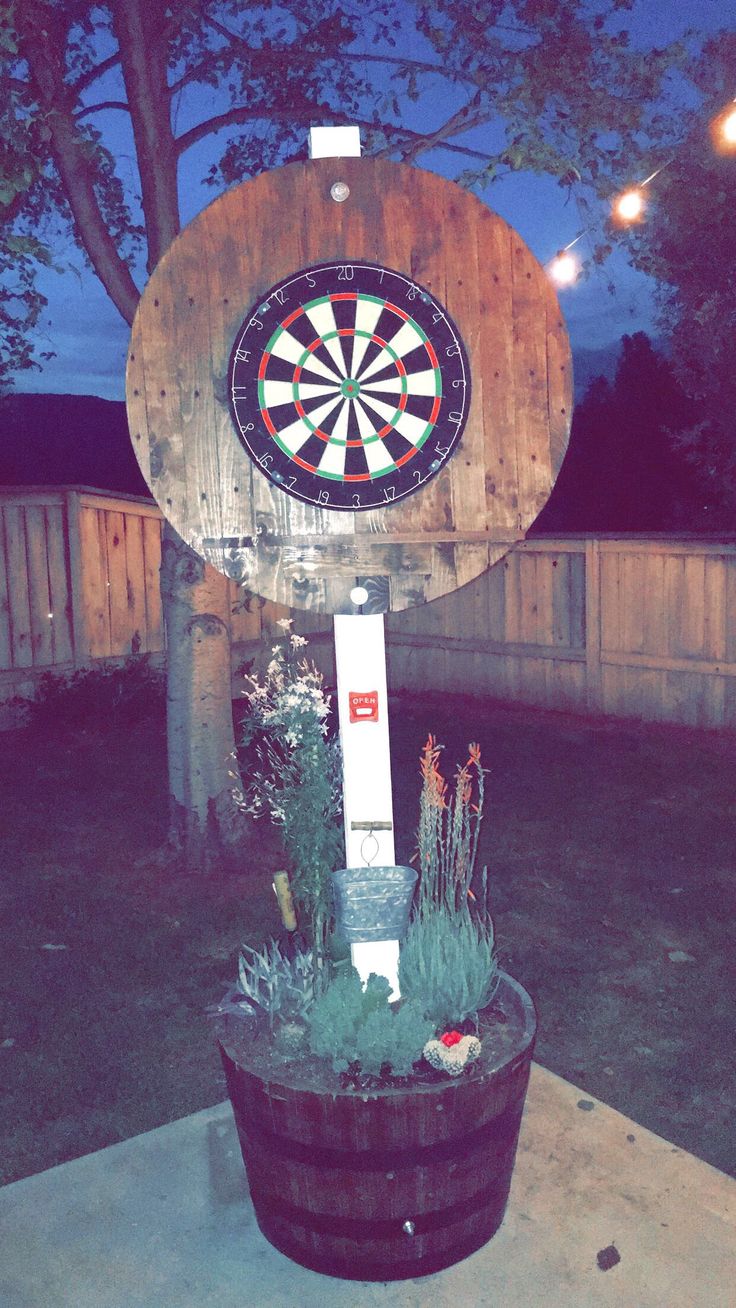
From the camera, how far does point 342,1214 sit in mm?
2805

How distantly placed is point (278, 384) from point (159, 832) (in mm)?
5192

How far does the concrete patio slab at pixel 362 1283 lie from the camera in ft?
9.40

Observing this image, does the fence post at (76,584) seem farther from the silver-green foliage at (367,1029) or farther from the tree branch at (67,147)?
the silver-green foliage at (367,1029)

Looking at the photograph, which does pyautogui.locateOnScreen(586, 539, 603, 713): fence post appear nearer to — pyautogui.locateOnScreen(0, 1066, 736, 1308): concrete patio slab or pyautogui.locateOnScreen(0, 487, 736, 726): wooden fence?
pyautogui.locateOnScreen(0, 487, 736, 726): wooden fence

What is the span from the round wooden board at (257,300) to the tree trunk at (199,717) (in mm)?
3501

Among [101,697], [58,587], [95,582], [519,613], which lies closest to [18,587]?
[58,587]

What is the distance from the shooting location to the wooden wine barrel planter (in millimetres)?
2697

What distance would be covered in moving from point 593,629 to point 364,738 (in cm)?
825

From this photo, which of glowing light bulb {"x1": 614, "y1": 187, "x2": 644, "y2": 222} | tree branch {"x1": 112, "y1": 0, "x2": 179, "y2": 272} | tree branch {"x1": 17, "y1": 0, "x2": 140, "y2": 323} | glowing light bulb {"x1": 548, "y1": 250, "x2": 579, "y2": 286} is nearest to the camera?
A: glowing light bulb {"x1": 548, "y1": 250, "x2": 579, "y2": 286}

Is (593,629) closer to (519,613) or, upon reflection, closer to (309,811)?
(519,613)

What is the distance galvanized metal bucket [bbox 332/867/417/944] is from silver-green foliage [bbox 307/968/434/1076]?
Answer: 178mm

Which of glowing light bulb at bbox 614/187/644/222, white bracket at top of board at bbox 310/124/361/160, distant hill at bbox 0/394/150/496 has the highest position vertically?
distant hill at bbox 0/394/150/496

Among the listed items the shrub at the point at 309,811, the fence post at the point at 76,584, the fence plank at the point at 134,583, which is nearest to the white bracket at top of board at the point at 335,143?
the shrub at the point at 309,811

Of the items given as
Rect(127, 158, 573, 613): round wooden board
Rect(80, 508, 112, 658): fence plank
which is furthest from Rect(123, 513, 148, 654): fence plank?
Rect(127, 158, 573, 613): round wooden board
